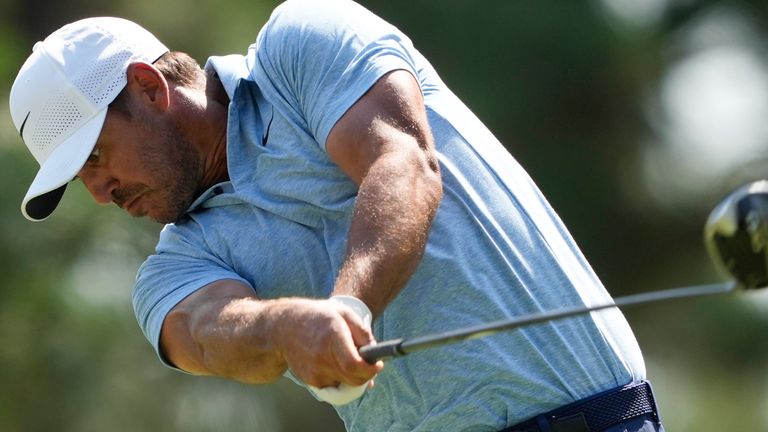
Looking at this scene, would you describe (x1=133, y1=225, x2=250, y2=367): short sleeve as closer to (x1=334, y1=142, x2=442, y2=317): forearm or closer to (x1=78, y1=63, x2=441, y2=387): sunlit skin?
(x1=78, y1=63, x2=441, y2=387): sunlit skin

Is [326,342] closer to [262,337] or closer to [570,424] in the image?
[262,337]

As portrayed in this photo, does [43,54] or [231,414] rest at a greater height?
[43,54]

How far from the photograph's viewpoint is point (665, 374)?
23.2ft

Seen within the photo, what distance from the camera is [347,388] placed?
2439 mm

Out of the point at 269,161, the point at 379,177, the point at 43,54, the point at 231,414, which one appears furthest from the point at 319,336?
the point at 231,414

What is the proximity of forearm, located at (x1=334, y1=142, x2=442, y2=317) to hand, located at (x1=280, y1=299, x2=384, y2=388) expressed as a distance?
0.21ft

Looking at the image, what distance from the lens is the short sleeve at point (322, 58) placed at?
2752mm

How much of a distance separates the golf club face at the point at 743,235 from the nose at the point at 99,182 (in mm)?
1269

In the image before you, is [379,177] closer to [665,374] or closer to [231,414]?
[231,414]

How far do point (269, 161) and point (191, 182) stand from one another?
0.22 metres

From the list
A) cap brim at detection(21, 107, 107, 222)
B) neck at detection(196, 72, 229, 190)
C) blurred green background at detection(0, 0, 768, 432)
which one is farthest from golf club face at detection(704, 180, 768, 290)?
blurred green background at detection(0, 0, 768, 432)

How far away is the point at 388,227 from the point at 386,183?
0.28 feet

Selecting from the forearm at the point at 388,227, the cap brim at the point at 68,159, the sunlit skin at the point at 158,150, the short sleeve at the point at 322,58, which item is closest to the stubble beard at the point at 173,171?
the sunlit skin at the point at 158,150

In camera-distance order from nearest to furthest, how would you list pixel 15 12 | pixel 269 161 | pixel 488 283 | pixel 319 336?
1. pixel 319 336
2. pixel 488 283
3. pixel 269 161
4. pixel 15 12
